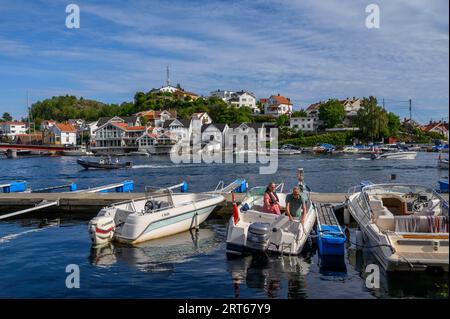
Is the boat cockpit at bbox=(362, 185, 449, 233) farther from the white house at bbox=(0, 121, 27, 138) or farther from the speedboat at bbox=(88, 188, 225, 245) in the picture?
the white house at bbox=(0, 121, 27, 138)

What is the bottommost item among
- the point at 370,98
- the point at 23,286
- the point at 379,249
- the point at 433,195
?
the point at 23,286

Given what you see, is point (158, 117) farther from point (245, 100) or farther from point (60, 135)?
point (245, 100)

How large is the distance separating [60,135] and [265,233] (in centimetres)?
13492

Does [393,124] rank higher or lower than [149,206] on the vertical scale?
higher

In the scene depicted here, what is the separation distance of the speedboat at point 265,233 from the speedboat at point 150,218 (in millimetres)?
3376

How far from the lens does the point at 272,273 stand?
13.2m

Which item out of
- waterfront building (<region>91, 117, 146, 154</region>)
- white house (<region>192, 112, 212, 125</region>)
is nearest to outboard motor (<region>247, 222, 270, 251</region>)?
waterfront building (<region>91, 117, 146, 154</region>)

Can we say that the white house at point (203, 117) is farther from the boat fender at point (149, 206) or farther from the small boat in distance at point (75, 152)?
the boat fender at point (149, 206)

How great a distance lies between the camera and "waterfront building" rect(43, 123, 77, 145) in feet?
451

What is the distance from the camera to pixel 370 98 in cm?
12494

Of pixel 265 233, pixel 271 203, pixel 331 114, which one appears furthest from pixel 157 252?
pixel 331 114
